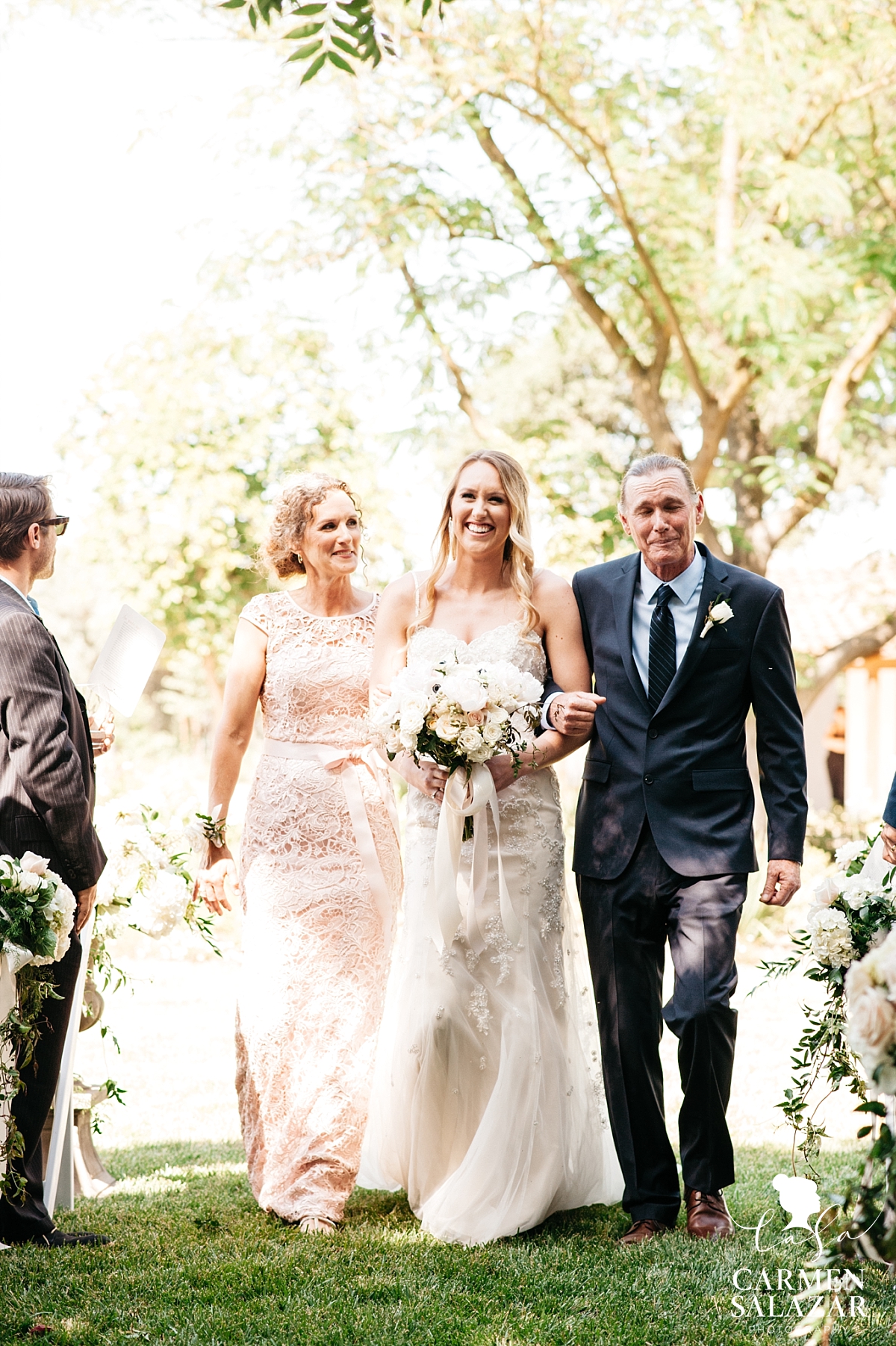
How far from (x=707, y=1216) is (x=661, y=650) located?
1975 millimetres

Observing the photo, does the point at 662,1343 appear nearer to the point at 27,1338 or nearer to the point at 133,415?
the point at 27,1338

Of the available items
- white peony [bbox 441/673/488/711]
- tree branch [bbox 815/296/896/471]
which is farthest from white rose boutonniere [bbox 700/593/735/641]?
tree branch [bbox 815/296/896/471]

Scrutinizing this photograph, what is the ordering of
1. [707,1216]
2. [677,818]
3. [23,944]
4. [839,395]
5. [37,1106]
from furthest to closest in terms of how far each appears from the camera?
[839,395], [677,818], [707,1216], [37,1106], [23,944]

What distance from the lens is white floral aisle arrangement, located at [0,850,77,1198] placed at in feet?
11.7

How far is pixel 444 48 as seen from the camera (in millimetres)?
11422

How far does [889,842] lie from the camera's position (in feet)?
Answer: 13.3

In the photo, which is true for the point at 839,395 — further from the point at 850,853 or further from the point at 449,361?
the point at 850,853

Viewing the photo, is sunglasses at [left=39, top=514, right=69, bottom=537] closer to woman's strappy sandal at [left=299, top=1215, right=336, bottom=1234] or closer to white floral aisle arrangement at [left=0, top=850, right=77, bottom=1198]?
white floral aisle arrangement at [left=0, top=850, right=77, bottom=1198]

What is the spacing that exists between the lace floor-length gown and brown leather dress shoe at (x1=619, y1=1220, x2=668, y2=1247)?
103 centimetres

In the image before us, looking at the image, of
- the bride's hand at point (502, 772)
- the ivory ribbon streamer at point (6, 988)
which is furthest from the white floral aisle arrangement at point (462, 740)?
the ivory ribbon streamer at point (6, 988)

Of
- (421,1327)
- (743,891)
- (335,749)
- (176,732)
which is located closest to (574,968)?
(743,891)

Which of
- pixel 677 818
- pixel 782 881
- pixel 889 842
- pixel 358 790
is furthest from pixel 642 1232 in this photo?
pixel 358 790

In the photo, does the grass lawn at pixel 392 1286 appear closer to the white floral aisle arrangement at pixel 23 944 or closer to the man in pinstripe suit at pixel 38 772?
the man in pinstripe suit at pixel 38 772

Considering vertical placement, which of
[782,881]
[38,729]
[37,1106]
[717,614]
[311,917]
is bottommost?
[37,1106]
